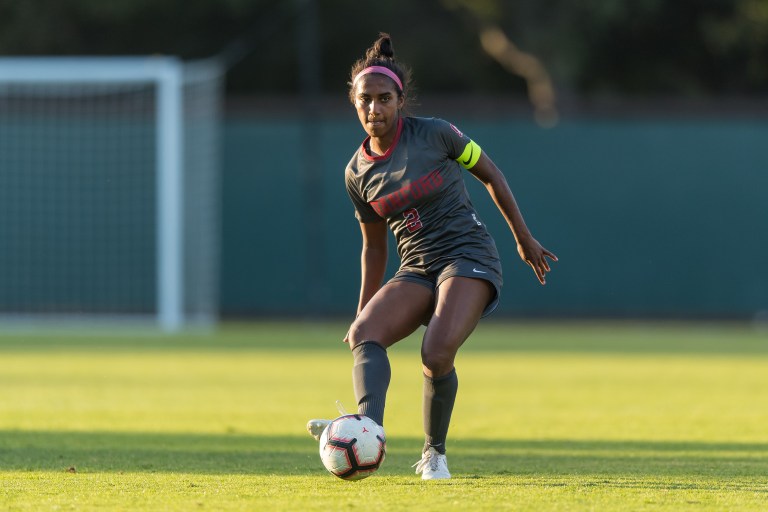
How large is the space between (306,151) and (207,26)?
732 centimetres

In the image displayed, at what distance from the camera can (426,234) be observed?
716 centimetres

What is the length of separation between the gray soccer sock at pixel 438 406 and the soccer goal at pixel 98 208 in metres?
15.7

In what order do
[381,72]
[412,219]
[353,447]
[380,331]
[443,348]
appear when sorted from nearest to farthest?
[353,447] → [443,348] → [380,331] → [381,72] → [412,219]

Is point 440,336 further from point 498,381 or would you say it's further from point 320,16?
point 320,16

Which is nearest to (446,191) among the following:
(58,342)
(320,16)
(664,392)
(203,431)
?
(203,431)

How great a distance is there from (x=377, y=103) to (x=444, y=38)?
956 inches

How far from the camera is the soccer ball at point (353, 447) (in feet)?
20.7

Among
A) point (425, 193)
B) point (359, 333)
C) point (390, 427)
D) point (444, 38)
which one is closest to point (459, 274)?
point (425, 193)

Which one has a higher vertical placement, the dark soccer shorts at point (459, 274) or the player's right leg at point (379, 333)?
the dark soccer shorts at point (459, 274)

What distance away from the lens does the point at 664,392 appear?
12273mm

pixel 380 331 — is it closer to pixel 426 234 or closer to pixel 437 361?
pixel 437 361

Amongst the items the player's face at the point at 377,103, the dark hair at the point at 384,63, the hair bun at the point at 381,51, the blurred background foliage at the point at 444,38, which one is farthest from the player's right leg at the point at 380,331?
the blurred background foliage at the point at 444,38

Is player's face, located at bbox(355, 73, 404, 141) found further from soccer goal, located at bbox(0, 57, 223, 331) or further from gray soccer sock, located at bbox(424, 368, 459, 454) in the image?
soccer goal, located at bbox(0, 57, 223, 331)

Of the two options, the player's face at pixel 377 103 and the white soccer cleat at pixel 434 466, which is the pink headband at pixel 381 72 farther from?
the white soccer cleat at pixel 434 466
